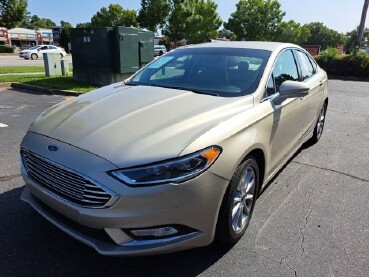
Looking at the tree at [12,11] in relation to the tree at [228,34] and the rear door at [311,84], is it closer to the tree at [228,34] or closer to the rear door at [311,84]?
the tree at [228,34]

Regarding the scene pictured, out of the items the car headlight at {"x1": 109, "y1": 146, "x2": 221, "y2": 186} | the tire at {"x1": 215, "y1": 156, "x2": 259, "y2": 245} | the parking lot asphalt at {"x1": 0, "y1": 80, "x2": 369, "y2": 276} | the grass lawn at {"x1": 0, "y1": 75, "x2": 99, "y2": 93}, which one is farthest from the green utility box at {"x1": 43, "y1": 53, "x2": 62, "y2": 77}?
the car headlight at {"x1": 109, "y1": 146, "x2": 221, "y2": 186}

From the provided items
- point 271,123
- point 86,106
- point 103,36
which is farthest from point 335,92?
point 86,106

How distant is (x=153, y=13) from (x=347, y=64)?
26.5m

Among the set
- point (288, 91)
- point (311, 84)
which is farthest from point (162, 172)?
point (311, 84)

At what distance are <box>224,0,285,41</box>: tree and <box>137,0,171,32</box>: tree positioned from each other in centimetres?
Answer: 1194

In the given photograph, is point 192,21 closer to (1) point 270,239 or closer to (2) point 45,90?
(2) point 45,90

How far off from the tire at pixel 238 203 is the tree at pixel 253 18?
47.3 metres

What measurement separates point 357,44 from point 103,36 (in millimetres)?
19129

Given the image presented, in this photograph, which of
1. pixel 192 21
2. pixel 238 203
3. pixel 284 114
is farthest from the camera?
pixel 192 21

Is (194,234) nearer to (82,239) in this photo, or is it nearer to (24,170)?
(82,239)

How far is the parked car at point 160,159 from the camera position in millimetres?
2139

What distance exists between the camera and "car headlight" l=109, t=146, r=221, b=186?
6.95 ft

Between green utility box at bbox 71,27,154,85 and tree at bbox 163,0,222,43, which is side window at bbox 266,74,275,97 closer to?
green utility box at bbox 71,27,154,85

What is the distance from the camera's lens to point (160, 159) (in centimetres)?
215
